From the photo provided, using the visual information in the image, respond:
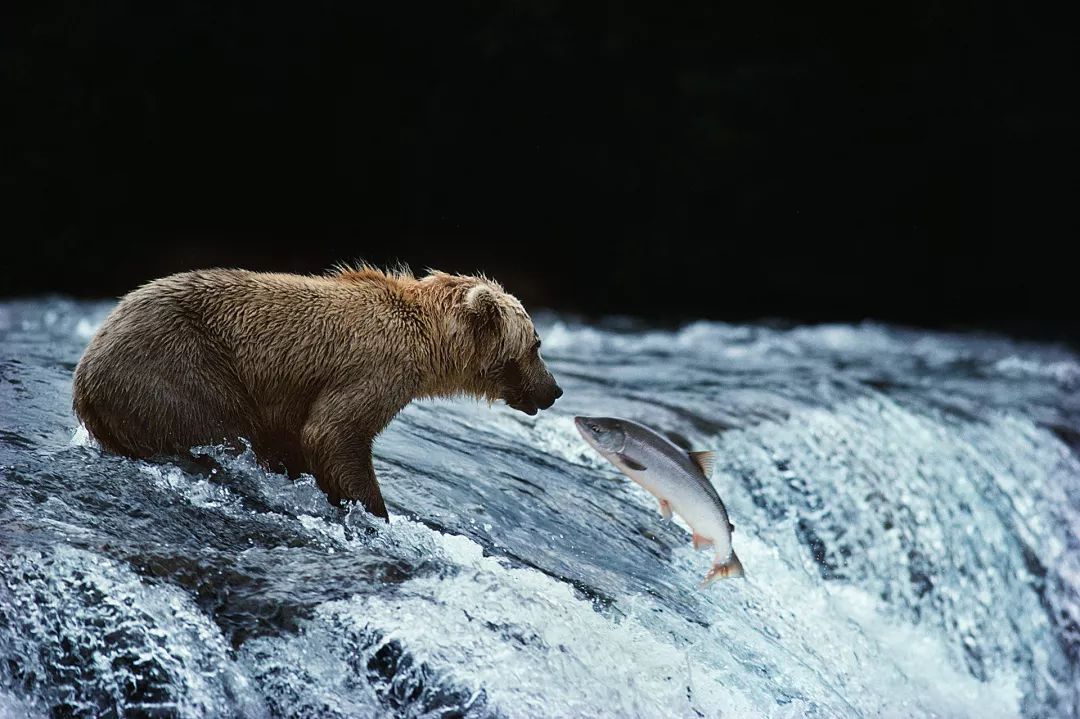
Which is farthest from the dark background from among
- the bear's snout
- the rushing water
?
the bear's snout

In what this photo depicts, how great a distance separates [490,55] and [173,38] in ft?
10.3

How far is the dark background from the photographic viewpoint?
40.5 feet

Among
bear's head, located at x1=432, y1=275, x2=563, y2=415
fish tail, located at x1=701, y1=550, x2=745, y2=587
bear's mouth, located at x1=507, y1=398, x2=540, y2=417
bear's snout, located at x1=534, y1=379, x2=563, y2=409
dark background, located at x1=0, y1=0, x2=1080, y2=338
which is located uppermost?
dark background, located at x1=0, y1=0, x2=1080, y2=338

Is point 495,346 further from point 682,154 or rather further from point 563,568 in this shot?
point 682,154

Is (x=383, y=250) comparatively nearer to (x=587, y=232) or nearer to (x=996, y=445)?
(x=587, y=232)

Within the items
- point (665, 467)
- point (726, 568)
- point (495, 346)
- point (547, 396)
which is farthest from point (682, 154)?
point (665, 467)

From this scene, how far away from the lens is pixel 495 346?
3.86 metres

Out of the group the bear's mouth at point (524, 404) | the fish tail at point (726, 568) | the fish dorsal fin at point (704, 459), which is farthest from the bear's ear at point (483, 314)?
the fish tail at point (726, 568)

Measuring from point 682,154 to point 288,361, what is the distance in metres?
10.0

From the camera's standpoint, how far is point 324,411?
136 inches

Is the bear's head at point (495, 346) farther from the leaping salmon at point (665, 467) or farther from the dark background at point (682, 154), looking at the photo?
the dark background at point (682, 154)

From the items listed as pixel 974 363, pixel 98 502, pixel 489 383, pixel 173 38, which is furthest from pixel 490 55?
pixel 98 502

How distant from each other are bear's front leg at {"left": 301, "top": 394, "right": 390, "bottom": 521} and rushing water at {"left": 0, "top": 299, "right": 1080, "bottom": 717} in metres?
Result: 0.08

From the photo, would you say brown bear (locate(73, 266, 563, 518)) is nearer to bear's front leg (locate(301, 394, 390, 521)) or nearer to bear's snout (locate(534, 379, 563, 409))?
bear's front leg (locate(301, 394, 390, 521))
